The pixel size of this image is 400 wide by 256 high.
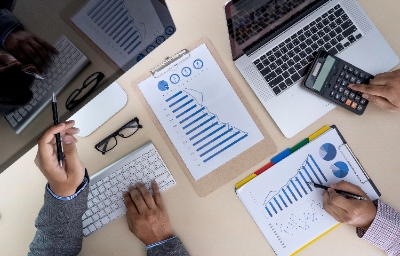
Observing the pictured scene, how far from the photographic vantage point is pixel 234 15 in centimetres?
71

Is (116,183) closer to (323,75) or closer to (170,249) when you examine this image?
(170,249)

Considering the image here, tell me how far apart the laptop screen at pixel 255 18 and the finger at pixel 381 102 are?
272mm

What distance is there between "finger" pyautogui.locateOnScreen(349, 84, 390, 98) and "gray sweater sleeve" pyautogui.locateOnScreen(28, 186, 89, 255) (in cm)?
71

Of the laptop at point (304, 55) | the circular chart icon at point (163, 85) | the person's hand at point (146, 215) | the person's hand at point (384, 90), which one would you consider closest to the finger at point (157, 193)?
the person's hand at point (146, 215)

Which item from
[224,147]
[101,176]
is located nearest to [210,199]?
[224,147]

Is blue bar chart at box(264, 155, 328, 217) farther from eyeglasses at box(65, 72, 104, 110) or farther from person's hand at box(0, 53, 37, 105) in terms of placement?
person's hand at box(0, 53, 37, 105)

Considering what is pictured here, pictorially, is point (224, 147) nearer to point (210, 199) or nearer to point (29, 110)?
point (210, 199)

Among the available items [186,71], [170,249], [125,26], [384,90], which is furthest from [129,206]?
[384,90]

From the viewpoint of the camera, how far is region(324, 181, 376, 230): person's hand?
0.87m

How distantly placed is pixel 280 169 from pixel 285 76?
24 centimetres

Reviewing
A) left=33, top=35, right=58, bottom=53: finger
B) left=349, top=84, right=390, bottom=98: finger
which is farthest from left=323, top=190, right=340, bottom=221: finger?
left=33, top=35, right=58, bottom=53: finger

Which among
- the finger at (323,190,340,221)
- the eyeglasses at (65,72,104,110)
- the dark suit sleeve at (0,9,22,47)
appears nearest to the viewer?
the dark suit sleeve at (0,9,22,47)

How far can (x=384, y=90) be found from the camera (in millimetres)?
869

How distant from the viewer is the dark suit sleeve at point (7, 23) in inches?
21.8
